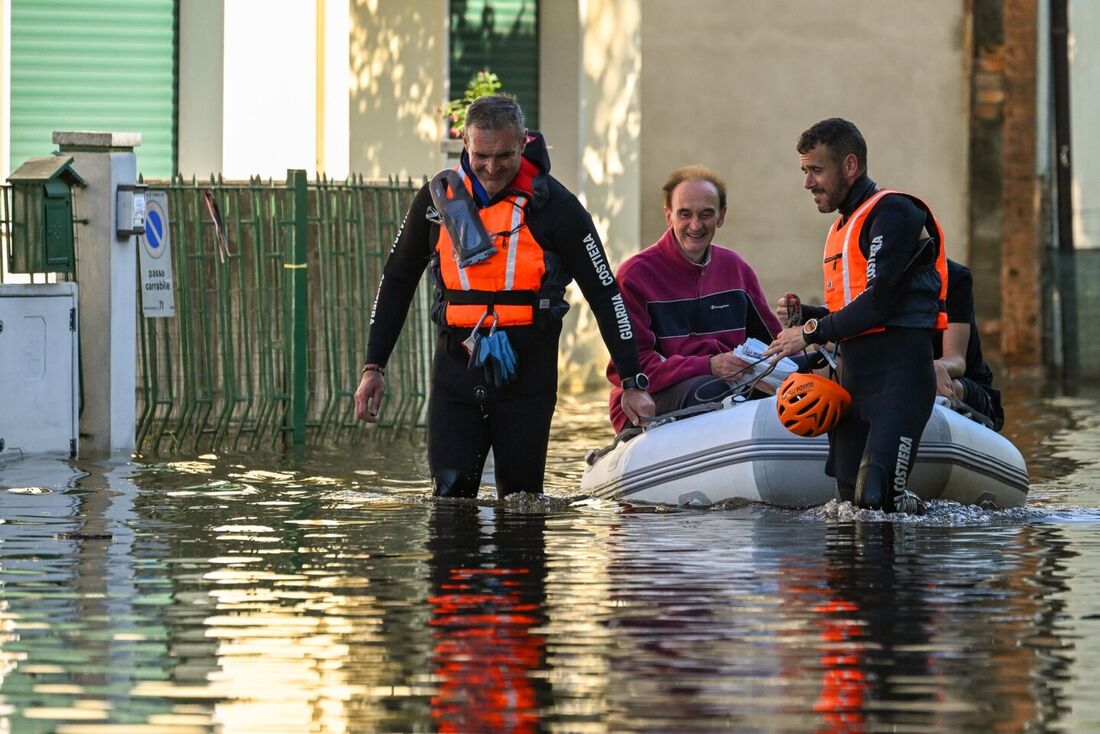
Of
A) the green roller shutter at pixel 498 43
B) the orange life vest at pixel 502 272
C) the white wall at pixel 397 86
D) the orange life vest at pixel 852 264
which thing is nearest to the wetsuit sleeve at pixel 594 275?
the orange life vest at pixel 502 272

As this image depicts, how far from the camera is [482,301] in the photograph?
9.61 meters

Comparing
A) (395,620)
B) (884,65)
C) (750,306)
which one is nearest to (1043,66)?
(884,65)

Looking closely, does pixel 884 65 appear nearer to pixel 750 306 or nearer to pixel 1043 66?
pixel 1043 66

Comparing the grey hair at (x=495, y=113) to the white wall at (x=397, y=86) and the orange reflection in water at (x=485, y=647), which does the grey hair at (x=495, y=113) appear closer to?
the orange reflection in water at (x=485, y=647)

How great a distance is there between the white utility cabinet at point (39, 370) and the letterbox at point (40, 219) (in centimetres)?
16

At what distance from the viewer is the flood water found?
223 inches

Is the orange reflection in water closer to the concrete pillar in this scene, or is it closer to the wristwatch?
the wristwatch

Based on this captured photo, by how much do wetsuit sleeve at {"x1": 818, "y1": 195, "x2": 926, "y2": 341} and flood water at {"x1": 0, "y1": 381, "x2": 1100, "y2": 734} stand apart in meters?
0.85

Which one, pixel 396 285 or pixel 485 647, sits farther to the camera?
pixel 396 285

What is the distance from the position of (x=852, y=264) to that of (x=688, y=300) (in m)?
1.86

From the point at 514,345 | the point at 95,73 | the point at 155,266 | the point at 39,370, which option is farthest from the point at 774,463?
the point at 95,73

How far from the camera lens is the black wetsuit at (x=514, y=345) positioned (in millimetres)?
9586

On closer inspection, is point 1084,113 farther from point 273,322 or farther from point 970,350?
point 970,350

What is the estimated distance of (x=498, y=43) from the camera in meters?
20.7
